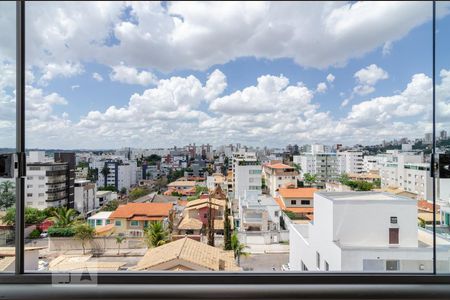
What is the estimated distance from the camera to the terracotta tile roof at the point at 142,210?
132cm

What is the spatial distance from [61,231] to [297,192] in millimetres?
1143

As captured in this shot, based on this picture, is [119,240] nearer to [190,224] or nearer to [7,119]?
[190,224]

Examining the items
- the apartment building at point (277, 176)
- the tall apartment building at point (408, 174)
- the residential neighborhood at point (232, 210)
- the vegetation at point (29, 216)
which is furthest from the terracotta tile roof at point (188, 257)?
the tall apartment building at point (408, 174)

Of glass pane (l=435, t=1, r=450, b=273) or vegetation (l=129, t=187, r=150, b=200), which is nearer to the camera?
glass pane (l=435, t=1, r=450, b=273)

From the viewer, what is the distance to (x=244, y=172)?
1.37m

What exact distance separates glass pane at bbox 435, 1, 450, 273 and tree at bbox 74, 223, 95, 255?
1563 millimetres

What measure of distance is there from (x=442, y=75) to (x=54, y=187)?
1869 mm

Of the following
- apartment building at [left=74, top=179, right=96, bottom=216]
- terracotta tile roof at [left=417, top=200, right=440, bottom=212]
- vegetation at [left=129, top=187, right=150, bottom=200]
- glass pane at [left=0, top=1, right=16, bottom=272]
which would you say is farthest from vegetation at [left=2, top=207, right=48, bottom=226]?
terracotta tile roof at [left=417, top=200, right=440, bottom=212]

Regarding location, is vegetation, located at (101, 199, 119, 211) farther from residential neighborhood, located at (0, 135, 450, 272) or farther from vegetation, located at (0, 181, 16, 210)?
vegetation, located at (0, 181, 16, 210)

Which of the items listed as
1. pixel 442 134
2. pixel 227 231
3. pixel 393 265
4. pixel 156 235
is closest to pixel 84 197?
pixel 156 235

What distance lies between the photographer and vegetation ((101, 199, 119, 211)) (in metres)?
1.31

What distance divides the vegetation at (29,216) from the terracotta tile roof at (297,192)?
3.67 ft

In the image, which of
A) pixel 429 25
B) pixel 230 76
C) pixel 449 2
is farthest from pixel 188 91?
pixel 449 2

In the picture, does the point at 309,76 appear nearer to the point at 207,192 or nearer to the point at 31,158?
the point at 207,192
